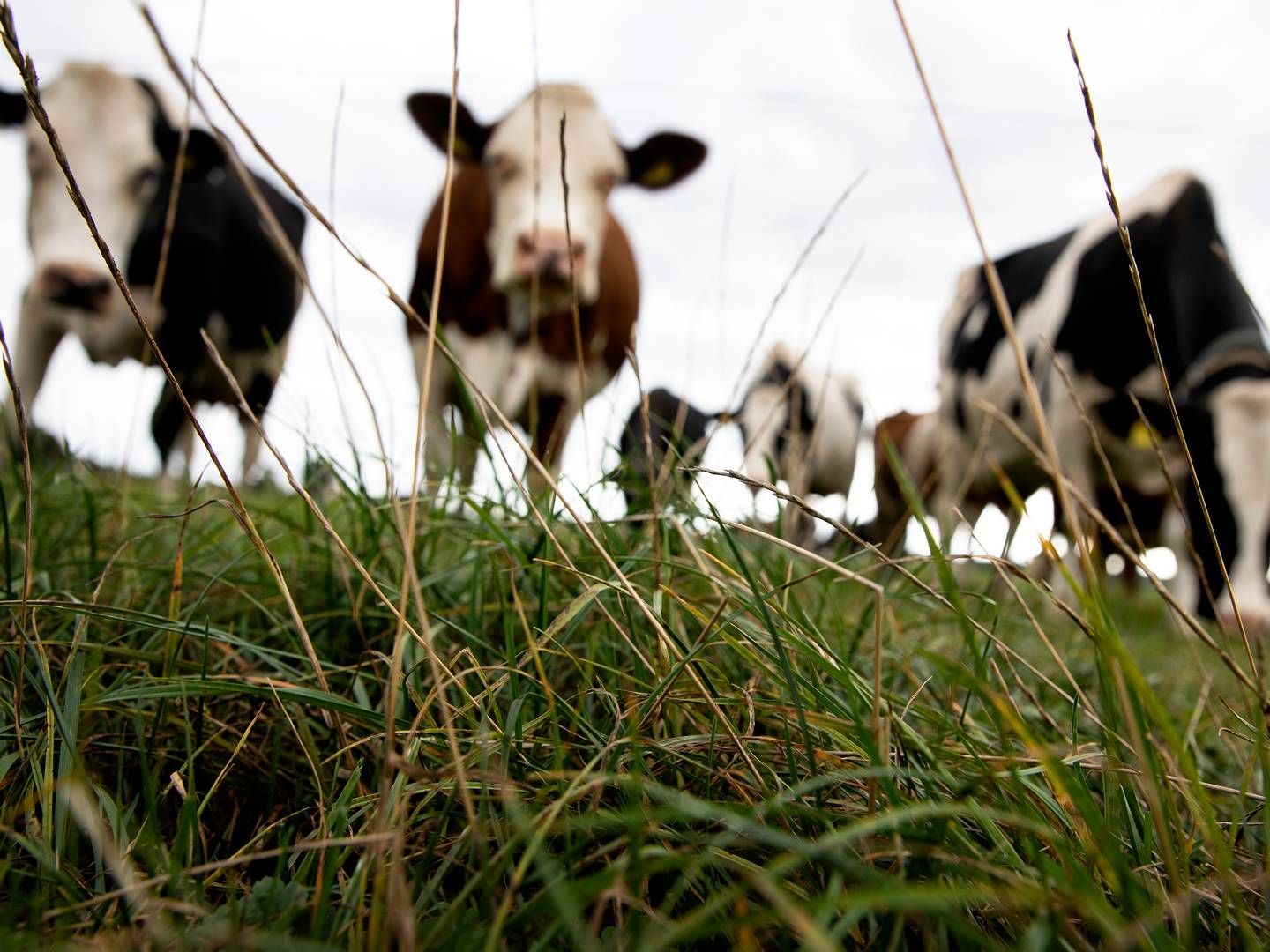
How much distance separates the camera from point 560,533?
165 centimetres

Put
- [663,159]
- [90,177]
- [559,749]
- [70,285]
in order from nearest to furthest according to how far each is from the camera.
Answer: [559,749] < [70,285] < [90,177] < [663,159]

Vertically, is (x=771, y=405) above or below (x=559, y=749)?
above

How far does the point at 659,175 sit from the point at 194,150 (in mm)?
2130

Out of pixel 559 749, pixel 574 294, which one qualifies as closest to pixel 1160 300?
pixel 574 294

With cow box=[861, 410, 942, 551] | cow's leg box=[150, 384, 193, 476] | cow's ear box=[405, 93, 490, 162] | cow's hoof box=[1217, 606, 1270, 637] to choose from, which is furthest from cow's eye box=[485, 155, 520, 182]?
cow box=[861, 410, 942, 551]

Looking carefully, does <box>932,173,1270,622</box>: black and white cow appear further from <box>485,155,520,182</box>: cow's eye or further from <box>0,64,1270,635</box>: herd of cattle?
<box>485,155,520,182</box>: cow's eye

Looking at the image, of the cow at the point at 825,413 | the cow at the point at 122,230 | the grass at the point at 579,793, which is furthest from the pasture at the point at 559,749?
the cow at the point at 825,413

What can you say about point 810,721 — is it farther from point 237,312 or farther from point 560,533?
point 237,312

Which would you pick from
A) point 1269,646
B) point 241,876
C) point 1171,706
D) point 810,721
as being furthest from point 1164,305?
point 241,876

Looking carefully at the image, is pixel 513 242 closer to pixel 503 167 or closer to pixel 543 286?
pixel 543 286

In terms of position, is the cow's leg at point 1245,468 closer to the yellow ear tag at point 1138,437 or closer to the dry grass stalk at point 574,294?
the yellow ear tag at point 1138,437

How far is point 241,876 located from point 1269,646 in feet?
9.20

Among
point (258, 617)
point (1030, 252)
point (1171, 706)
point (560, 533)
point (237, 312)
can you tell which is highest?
point (1030, 252)

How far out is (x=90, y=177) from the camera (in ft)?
12.6
